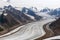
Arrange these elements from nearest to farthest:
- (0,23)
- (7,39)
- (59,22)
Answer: (7,39), (0,23), (59,22)

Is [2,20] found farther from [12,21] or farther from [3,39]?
[3,39]

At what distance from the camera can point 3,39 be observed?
76062mm

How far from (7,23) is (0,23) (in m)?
6.01

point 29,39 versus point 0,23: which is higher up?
point 0,23

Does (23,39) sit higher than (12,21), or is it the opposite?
(12,21)

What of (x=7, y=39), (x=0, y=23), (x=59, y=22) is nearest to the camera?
(x=7, y=39)

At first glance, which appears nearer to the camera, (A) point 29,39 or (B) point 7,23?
(A) point 29,39

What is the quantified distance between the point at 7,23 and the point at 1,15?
19.4 feet

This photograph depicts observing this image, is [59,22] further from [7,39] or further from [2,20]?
[7,39]

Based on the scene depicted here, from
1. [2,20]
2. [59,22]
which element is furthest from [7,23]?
[59,22]

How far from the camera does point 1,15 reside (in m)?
137

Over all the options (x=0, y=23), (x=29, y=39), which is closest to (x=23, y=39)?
(x=29, y=39)

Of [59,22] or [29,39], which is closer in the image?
[29,39]

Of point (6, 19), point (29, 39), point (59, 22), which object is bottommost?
point (29, 39)
